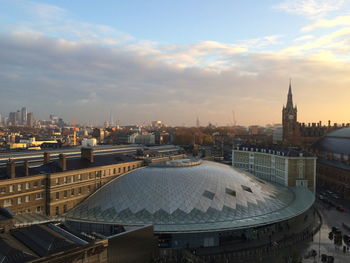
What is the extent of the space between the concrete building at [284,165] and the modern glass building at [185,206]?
21.9 metres

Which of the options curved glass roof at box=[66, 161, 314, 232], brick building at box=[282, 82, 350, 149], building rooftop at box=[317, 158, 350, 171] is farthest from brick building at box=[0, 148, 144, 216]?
brick building at box=[282, 82, 350, 149]

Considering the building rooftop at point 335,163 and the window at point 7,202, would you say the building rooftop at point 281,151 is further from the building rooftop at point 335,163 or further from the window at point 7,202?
the window at point 7,202

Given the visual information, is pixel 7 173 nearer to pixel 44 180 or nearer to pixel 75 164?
pixel 44 180

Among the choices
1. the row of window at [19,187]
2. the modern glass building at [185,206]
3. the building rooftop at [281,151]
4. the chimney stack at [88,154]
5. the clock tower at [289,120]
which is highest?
the clock tower at [289,120]

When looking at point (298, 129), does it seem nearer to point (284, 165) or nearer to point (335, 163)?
point (335, 163)

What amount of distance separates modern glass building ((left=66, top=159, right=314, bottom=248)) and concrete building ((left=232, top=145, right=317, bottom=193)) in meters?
21.9

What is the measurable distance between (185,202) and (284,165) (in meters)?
43.5

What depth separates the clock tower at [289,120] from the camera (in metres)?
157

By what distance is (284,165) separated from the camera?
83688 millimetres

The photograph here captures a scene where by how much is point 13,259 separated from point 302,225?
47.6 metres

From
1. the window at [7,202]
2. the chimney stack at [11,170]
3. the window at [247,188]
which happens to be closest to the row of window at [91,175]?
the chimney stack at [11,170]

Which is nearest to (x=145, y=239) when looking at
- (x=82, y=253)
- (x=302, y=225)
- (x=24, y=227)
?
Result: (x=82, y=253)

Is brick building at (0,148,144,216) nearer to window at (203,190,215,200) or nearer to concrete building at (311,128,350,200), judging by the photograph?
window at (203,190,215,200)

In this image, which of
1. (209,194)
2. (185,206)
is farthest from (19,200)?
(209,194)
